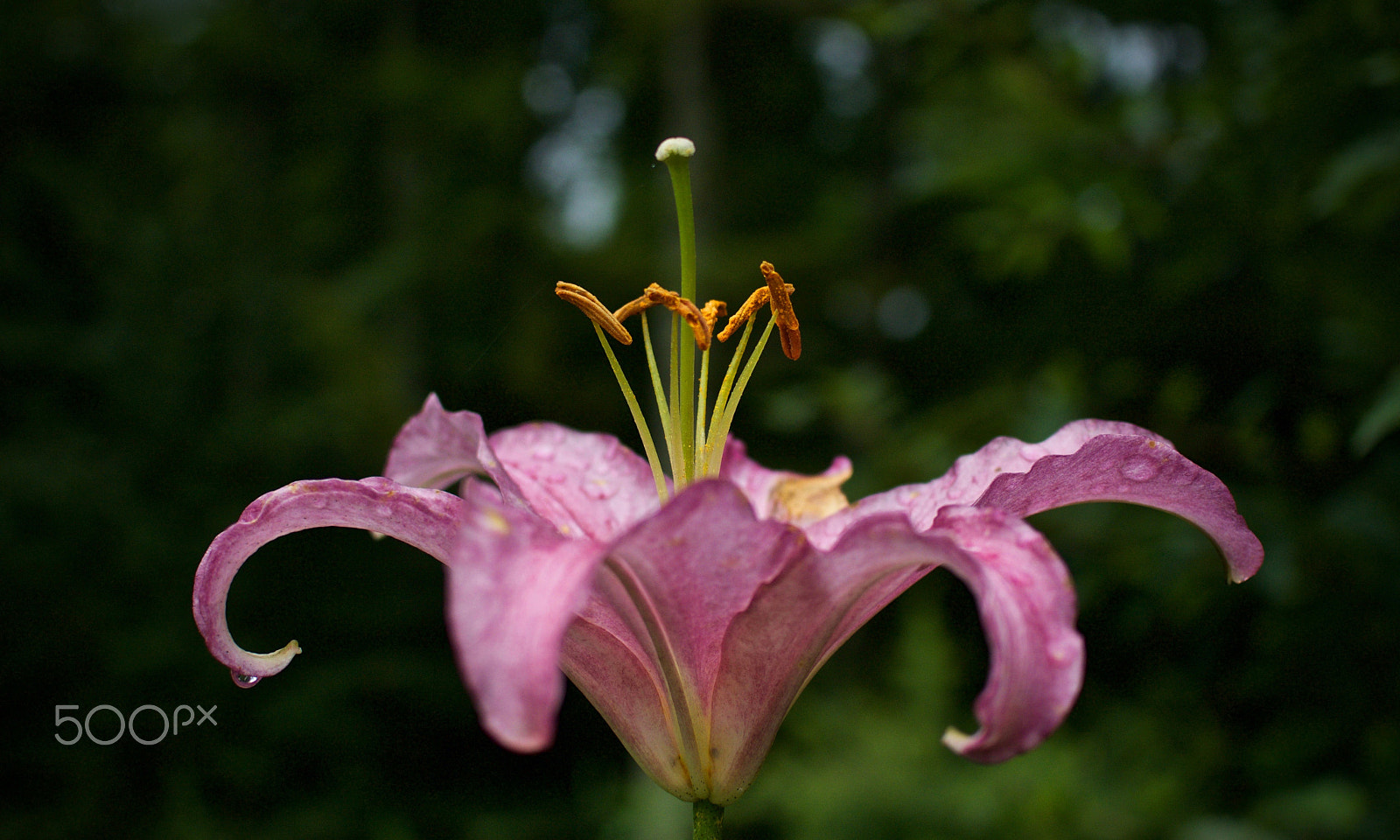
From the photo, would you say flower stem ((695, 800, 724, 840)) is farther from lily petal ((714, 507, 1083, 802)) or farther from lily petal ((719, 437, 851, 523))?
lily petal ((719, 437, 851, 523))

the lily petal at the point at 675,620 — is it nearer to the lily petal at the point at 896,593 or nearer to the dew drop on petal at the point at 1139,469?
the lily petal at the point at 896,593

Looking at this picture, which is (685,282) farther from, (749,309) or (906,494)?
(906,494)

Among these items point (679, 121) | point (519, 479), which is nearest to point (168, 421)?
point (679, 121)

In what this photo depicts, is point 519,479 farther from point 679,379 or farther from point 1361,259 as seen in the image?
point 1361,259

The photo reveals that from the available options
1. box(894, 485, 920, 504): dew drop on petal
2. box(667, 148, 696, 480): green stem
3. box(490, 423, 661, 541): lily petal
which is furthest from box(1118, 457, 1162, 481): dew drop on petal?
box(490, 423, 661, 541): lily petal
